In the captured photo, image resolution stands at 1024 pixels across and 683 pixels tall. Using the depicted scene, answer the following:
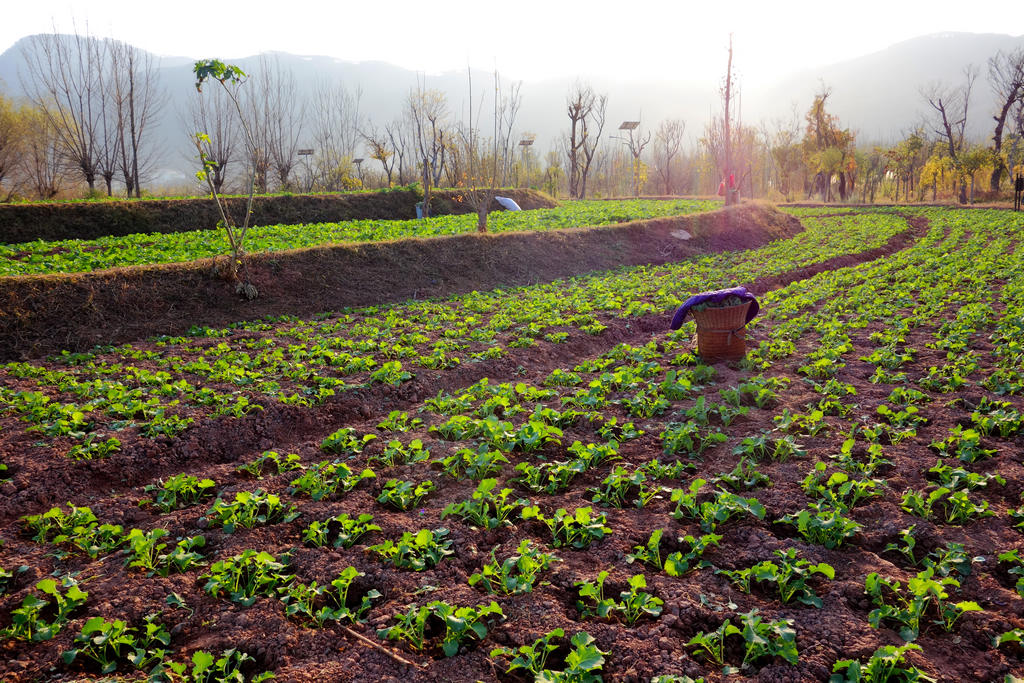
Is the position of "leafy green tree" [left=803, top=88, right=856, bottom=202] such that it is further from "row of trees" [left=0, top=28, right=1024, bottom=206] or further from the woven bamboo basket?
the woven bamboo basket

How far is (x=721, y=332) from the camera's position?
751 cm

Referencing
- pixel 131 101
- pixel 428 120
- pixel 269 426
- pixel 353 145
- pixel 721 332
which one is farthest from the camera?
pixel 353 145

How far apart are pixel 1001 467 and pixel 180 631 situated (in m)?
5.97

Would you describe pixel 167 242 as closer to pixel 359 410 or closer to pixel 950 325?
pixel 359 410

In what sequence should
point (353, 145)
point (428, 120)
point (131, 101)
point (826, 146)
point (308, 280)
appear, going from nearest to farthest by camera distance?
point (308, 280) → point (131, 101) → point (428, 120) → point (826, 146) → point (353, 145)

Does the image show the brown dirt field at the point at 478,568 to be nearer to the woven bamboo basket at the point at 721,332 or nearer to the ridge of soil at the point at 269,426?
the ridge of soil at the point at 269,426

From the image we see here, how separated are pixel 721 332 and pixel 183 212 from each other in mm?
22724

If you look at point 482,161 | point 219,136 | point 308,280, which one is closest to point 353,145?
point 219,136

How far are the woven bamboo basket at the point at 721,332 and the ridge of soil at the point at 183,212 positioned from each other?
1293 cm

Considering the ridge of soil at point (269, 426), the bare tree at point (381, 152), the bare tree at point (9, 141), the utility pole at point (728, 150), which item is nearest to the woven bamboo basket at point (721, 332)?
the ridge of soil at point (269, 426)

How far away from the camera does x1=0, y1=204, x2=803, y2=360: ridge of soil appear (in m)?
9.73

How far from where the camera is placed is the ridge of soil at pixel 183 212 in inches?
786

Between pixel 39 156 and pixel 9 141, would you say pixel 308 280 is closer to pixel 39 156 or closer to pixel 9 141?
pixel 9 141

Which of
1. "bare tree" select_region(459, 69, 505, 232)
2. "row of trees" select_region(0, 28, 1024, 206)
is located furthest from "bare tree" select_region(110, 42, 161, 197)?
"bare tree" select_region(459, 69, 505, 232)
